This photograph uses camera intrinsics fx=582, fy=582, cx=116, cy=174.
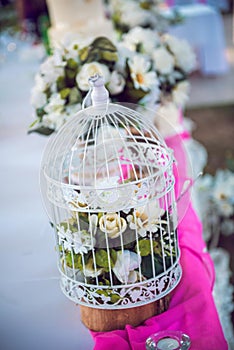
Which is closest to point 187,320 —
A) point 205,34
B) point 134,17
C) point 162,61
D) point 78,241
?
point 78,241

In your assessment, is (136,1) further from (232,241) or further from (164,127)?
(164,127)

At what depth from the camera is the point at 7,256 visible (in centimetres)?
115

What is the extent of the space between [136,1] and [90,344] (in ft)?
7.10

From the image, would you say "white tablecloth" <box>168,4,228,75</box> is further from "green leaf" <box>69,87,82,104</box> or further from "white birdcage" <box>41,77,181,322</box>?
"white birdcage" <box>41,77,181,322</box>

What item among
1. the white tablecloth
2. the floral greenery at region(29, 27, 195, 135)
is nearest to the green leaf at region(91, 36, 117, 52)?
the floral greenery at region(29, 27, 195, 135)

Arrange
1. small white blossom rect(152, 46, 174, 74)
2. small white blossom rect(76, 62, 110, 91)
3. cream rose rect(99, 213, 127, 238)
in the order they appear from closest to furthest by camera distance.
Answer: cream rose rect(99, 213, 127, 238) < small white blossom rect(76, 62, 110, 91) < small white blossom rect(152, 46, 174, 74)

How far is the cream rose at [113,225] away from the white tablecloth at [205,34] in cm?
443

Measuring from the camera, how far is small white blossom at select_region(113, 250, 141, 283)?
0.81 m

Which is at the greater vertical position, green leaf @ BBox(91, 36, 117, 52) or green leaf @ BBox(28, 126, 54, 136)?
green leaf @ BBox(91, 36, 117, 52)

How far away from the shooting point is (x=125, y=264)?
812 mm

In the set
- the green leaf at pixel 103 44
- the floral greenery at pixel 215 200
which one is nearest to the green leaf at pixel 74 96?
the green leaf at pixel 103 44

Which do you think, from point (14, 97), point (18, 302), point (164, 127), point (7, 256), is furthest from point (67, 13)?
point (18, 302)

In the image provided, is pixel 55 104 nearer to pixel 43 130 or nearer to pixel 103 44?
pixel 43 130

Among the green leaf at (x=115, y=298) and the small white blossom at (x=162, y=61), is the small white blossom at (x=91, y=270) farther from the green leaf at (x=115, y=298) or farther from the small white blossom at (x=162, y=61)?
the small white blossom at (x=162, y=61)
